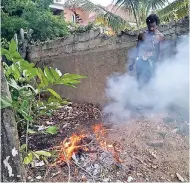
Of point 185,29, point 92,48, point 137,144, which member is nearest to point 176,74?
point 185,29

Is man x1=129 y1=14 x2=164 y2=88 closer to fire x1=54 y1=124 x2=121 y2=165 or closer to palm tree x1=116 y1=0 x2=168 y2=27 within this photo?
fire x1=54 y1=124 x2=121 y2=165

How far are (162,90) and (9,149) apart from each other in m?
3.28

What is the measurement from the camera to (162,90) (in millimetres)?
4754

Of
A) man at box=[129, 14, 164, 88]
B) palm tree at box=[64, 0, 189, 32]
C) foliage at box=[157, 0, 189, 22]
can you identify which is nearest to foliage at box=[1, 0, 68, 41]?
palm tree at box=[64, 0, 189, 32]

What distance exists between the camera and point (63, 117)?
5254mm

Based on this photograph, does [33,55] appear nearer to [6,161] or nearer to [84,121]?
[84,121]

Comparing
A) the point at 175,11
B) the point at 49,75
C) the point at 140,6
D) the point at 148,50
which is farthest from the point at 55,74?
the point at 140,6

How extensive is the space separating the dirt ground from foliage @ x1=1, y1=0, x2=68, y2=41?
216 inches

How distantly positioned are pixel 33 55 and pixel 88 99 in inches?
106

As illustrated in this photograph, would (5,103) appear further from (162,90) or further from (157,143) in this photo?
(162,90)

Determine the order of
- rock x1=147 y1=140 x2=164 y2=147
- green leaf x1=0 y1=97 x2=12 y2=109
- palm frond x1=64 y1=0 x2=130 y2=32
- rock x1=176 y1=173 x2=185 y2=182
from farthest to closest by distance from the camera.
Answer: palm frond x1=64 y1=0 x2=130 y2=32 → rock x1=147 y1=140 x2=164 y2=147 → rock x1=176 y1=173 x2=185 y2=182 → green leaf x1=0 y1=97 x2=12 y2=109

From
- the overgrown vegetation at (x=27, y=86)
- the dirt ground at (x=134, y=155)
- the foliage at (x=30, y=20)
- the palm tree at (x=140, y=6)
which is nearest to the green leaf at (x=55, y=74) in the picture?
the overgrown vegetation at (x=27, y=86)

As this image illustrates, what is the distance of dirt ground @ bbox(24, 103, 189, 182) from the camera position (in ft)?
9.78

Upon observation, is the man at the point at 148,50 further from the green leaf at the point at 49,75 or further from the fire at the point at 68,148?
the green leaf at the point at 49,75
